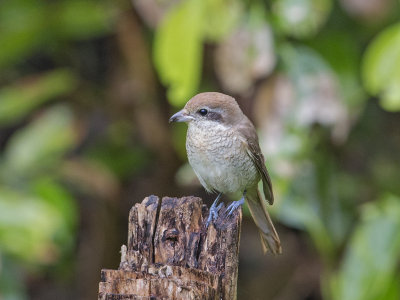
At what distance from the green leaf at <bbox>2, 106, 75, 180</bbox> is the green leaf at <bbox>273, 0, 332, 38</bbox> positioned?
234cm

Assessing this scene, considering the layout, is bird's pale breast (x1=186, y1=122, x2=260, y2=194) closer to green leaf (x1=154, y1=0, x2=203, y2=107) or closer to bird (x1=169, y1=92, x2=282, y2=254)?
bird (x1=169, y1=92, x2=282, y2=254)

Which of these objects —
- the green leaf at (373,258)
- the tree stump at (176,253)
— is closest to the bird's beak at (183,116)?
the tree stump at (176,253)

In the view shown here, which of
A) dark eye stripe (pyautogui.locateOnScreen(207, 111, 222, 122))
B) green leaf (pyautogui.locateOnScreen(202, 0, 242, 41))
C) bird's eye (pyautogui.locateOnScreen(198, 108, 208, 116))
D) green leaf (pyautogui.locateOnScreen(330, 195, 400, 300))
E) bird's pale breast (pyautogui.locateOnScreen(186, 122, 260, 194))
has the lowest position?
green leaf (pyautogui.locateOnScreen(330, 195, 400, 300))

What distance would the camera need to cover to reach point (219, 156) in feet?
15.0

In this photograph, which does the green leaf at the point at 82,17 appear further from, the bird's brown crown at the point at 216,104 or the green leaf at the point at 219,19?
the bird's brown crown at the point at 216,104

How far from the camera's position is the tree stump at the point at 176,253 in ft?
10.1

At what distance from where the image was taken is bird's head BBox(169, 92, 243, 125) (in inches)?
178

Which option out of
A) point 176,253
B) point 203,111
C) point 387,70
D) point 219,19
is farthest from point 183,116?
point 387,70

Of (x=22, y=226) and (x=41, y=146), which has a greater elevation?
(x=41, y=146)

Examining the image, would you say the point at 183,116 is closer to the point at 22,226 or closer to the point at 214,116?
the point at 214,116

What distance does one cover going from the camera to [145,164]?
805 centimetres

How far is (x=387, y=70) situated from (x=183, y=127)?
2.38 m

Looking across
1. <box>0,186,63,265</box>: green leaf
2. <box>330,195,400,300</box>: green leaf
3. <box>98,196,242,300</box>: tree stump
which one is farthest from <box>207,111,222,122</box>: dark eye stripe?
<box>0,186,63,265</box>: green leaf

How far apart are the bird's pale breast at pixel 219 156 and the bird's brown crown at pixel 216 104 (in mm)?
80
